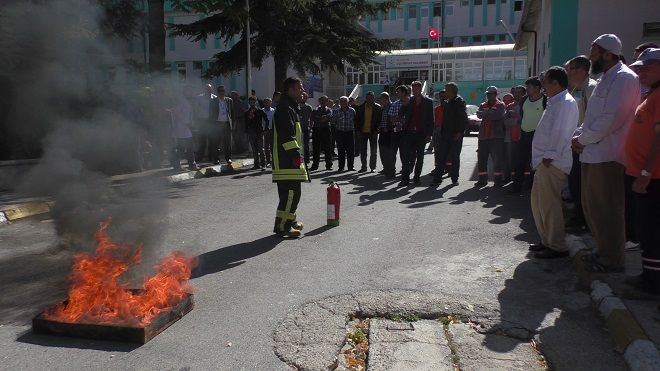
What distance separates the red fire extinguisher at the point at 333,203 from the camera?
22.9 ft

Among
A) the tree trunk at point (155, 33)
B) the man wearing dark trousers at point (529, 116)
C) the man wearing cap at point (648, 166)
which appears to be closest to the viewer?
the man wearing cap at point (648, 166)

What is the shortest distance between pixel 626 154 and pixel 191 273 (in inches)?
163

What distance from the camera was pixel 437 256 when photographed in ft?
18.4

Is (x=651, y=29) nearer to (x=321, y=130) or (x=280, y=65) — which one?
(x=321, y=130)

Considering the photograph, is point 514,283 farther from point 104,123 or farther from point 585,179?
point 104,123

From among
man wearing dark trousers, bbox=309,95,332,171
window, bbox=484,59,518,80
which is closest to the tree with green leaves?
man wearing dark trousers, bbox=309,95,332,171

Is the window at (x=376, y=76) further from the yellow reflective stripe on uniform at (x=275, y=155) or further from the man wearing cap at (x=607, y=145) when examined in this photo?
the man wearing cap at (x=607, y=145)

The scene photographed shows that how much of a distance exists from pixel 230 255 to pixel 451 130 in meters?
5.87

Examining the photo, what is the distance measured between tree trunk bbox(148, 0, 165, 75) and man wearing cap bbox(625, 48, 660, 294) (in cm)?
792

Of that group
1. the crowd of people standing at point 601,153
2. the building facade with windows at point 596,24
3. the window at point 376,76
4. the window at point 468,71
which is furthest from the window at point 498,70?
the crowd of people standing at point 601,153

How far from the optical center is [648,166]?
3979 millimetres

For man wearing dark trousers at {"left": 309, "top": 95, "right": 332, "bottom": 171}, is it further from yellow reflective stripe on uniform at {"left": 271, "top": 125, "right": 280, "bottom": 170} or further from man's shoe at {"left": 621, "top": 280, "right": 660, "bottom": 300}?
man's shoe at {"left": 621, "top": 280, "right": 660, "bottom": 300}

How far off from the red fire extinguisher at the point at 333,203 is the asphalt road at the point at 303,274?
0.49 ft

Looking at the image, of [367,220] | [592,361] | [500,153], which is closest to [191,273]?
[367,220]
